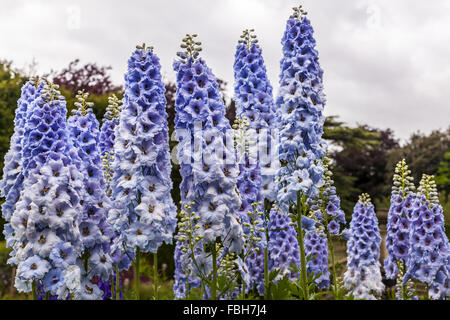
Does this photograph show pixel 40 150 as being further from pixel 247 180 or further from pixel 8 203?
pixel 247 180

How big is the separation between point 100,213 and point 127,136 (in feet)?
3.03

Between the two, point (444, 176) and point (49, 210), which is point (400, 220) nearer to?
point (49, 210)

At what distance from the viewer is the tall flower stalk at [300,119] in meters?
5.64

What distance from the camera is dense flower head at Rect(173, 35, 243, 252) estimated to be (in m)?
4.59

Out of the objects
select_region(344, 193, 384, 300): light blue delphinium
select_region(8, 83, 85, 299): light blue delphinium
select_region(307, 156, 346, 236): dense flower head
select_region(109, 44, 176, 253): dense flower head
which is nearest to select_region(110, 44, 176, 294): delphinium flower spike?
select_region(109, 44, 176, 253): dense flower head

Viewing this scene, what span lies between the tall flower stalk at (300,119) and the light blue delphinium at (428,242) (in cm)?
175

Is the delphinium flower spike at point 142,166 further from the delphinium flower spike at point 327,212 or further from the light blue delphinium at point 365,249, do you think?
the light blue delphinium at point 365,249

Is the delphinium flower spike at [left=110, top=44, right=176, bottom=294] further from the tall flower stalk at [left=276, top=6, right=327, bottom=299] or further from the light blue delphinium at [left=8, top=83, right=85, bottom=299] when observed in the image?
the tall flower stalk at [left=276, top=6, right=327, bottom=299]

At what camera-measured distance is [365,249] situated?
7.80 m

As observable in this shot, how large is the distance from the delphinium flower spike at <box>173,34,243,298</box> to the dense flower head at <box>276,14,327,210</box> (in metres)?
1.04

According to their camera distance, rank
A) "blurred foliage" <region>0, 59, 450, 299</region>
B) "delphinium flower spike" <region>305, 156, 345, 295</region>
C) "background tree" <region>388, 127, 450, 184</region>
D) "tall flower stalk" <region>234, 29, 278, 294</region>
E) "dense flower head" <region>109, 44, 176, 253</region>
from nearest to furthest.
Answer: "dense flower head" <region>109, 44, 176, 253</region> < "tall flower stalk" <region>234, 29, 278, 294</region> < "delphinium flower spike" <region>305, 156, 345, 295</region> < "blurred foliage" <region>0, 59, 450, 299</region> < "background tree" <region>388, 127, 450, 184</region>

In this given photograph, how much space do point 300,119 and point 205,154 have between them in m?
1.63

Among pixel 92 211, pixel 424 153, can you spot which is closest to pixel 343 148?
pixel 424 153

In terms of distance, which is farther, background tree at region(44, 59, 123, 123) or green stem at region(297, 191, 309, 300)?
background tree at region(44, 59, 123, 123)
